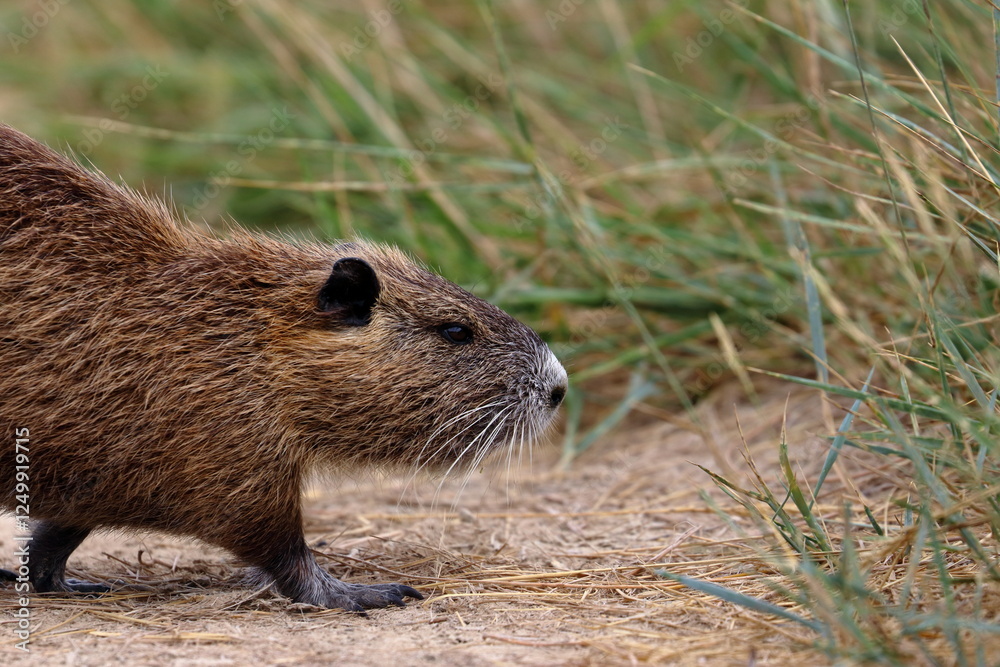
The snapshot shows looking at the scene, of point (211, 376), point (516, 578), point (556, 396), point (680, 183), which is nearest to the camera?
point (211, 376)

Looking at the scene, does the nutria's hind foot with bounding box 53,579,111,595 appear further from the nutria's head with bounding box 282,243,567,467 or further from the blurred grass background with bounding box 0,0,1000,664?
the blurred grass background with bounding box 0,0,1000,664

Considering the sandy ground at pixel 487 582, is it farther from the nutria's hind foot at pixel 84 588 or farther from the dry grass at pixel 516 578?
the nutria's hind foot at pixel 84 588

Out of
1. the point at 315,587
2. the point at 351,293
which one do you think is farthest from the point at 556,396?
the point at 315,587

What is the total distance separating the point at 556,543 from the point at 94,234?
1.94m

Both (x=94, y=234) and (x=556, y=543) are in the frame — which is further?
(x=556, y=543)

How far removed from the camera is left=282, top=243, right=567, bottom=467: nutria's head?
3.24 meters

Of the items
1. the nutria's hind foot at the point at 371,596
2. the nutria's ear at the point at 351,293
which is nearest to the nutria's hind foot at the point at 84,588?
the nutria's hind foot at the point at 371,596

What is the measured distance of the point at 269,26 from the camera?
7320 mm

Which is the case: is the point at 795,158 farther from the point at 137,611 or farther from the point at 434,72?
the point at 137,611

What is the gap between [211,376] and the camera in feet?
10.2

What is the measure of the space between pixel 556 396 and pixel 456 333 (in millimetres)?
405

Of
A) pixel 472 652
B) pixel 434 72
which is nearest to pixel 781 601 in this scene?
pixel 472 652

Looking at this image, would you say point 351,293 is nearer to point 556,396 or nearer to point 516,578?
point 556,396

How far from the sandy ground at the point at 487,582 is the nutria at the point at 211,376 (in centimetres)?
25
